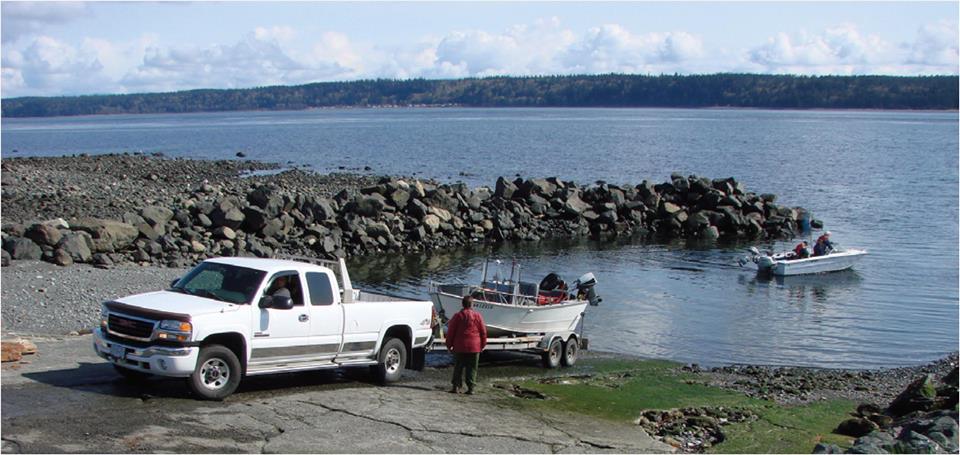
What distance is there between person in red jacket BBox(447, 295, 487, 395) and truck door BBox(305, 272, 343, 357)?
191cm

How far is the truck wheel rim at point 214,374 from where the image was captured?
1312cm

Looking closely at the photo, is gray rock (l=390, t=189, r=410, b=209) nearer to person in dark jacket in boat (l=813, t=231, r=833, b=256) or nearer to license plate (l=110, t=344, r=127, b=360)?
person in dark jacket in boat (l=813, t=231, r=833, b=256)

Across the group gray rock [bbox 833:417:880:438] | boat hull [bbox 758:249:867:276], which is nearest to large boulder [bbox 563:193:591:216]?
boat hull [bbox 758:249:867:276]

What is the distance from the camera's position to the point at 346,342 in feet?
49.3

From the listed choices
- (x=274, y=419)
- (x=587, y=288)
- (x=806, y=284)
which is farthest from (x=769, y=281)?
(x=274, y=419)

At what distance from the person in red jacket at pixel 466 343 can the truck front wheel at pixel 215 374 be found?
12.1 feet

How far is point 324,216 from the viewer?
135ft

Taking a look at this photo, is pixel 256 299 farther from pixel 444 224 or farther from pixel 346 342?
pixel 444 224

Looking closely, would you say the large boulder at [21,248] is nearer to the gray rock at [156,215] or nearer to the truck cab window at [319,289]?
the gray rock at [156,215]

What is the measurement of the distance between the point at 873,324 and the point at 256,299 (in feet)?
69.3

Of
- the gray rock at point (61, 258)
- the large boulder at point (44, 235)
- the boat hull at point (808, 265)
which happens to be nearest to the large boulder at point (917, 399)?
the boat hull at point (808, 265)

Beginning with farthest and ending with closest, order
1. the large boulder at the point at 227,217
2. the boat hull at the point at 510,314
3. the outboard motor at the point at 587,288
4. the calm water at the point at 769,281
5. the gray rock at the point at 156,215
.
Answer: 1. the large boulder at the point at 227,217
2. the gray rock at the point at 156,215
3. the calm water at the point at 769,281
4. the outboard motor at the point at 587,288
5. the boat hull at the point at 510,314

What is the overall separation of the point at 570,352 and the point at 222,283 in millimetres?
8638

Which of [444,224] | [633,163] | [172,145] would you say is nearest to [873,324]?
[444,224]
